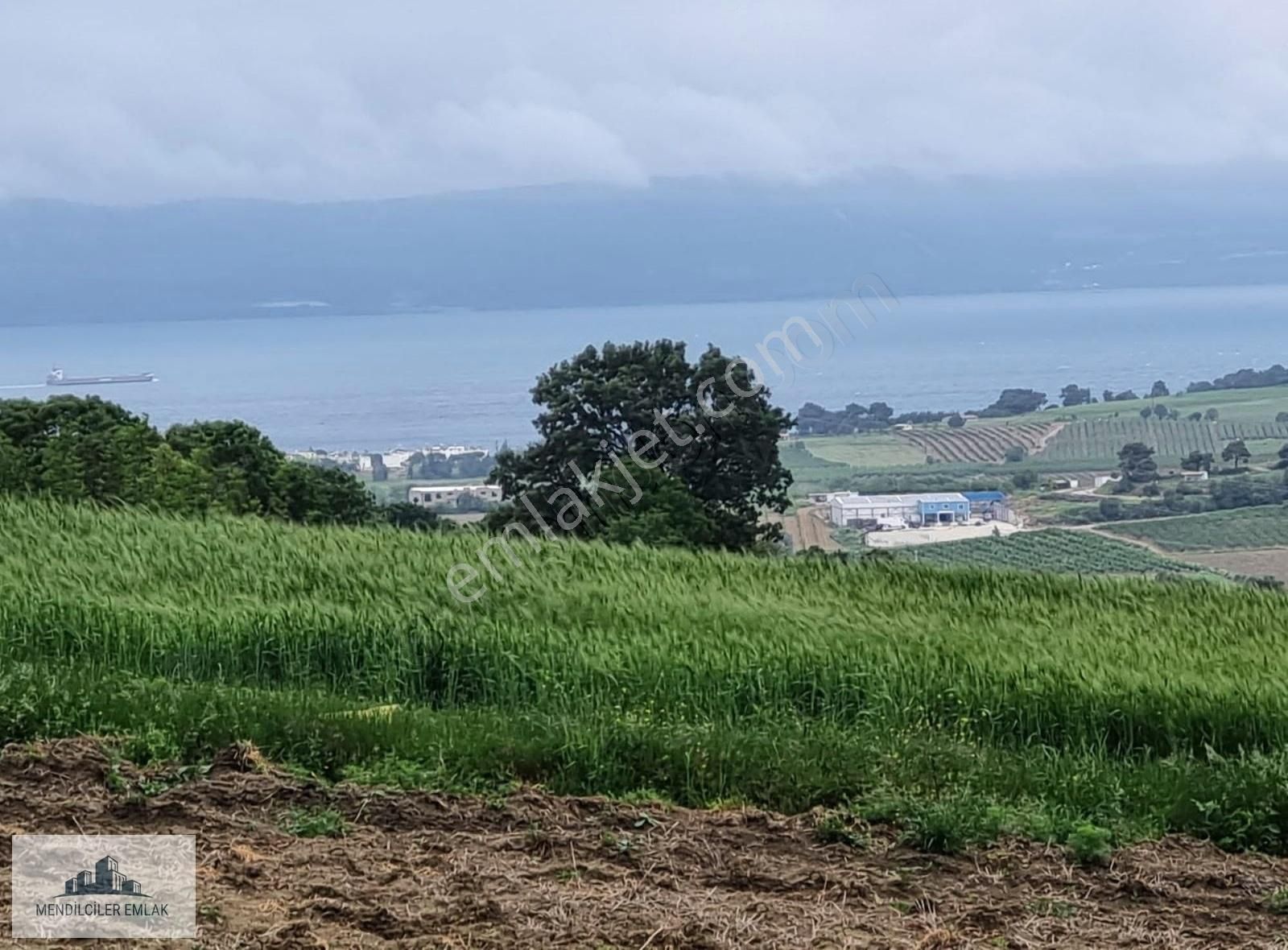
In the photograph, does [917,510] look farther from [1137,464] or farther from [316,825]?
[316,825]

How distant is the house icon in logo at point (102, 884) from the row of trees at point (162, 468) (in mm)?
7674

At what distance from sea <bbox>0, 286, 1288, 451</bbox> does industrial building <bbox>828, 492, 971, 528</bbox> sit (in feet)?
4.26

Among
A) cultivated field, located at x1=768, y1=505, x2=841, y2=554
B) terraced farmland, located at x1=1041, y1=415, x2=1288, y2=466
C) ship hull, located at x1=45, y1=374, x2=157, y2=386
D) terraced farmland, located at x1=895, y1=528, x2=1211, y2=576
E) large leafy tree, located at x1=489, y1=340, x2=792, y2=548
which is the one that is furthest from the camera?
ship hull, located at x1=45, y1=374, x2=157, y2=386

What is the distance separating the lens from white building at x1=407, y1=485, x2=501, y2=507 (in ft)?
42.5

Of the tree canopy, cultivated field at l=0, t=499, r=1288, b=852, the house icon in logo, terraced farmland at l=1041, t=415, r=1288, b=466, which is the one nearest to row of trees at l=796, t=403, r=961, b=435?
terraced farmland at l=1041, t=415, r=1288, b=466

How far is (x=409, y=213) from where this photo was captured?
120ft

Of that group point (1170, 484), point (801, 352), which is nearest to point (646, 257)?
point (1170, 484)

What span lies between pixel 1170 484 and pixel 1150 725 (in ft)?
26.4

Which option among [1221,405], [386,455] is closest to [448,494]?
[386,455]

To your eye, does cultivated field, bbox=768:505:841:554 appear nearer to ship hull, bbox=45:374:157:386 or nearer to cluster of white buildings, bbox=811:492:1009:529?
cluster of white buildings, bbox=811:492:1009:529

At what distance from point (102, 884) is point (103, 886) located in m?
0.02

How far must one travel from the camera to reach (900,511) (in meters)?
12.6

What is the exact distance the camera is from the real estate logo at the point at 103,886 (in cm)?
351

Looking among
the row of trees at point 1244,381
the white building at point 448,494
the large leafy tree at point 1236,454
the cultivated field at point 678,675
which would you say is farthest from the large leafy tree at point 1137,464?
the white building at point 448,494
